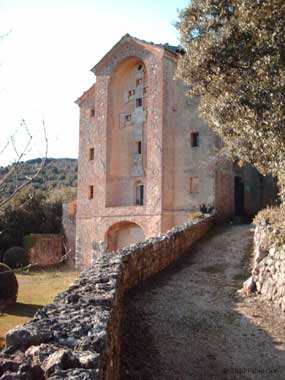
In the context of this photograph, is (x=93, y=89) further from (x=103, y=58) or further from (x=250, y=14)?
(x=250, y=14)

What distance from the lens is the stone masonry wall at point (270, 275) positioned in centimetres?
989

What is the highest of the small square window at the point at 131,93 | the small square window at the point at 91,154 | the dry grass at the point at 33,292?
the small square window at the point at 131,93

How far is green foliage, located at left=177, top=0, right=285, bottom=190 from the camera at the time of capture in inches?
373

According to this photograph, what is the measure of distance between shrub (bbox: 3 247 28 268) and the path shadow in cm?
1157

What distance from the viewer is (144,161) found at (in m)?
26.5

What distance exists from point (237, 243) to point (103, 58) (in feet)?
54.3

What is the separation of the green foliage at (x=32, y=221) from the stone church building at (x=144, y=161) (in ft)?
25.4

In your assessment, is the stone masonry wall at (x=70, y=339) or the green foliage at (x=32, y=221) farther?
the green foliage at (x=32, y=221)

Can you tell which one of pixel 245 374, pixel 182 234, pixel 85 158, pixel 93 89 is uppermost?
pixel 93 89

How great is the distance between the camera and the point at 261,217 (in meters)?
13.6

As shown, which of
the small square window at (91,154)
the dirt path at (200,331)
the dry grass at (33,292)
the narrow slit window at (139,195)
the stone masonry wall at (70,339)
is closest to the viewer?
the stone masonry wall at (70,339)

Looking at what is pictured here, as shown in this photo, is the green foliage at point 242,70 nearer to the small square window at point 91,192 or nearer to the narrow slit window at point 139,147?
the narrow slit window at point 139,147

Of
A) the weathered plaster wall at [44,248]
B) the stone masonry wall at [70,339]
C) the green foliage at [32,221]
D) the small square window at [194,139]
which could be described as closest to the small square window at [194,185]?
the small square window at [194,139]

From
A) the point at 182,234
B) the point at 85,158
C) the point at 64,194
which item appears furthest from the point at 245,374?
the point at 64,194
